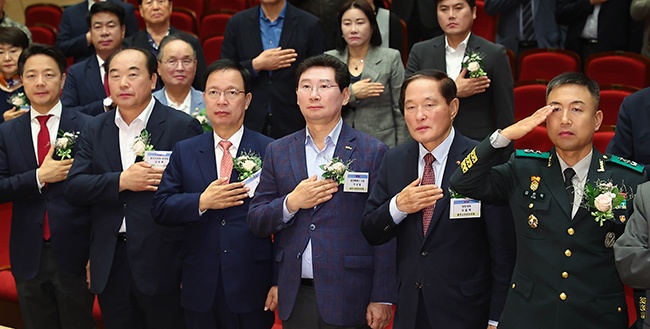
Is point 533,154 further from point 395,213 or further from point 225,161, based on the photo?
point 225,161

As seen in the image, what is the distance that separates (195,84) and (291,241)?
198cm

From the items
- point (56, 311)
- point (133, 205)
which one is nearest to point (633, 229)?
point (133, 205)

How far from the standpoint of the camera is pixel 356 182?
10.8ft

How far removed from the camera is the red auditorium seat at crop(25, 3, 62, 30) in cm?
923

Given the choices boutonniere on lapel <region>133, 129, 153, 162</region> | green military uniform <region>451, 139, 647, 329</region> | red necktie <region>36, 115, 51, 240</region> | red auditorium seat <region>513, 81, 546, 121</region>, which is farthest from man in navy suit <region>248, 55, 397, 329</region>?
red auditorium seat <region>513, 81, 546, 121</region>

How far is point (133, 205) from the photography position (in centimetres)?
383

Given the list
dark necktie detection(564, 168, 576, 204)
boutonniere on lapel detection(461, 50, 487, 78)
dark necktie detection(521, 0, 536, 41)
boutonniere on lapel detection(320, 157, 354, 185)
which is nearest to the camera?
dark necktie detection(564, 168, 576, 204)

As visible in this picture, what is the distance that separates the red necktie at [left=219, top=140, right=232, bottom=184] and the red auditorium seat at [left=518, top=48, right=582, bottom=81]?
3243mm

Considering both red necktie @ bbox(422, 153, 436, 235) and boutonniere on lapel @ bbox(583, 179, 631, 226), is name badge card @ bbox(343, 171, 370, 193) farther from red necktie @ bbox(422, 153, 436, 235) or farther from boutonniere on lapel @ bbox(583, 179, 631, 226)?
boutonniere on lapel @ bbox(583, 179, 631, 226)

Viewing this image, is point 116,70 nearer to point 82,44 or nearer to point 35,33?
point 82,44

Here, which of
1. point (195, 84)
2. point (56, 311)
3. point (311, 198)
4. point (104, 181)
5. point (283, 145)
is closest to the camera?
point (311, 198)

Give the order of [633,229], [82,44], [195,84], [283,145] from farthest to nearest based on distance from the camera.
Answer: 1. [82,44]
2. [195,84]
3. [283,145]
4. [633,229]

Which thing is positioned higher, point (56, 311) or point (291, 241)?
point (291, 241)

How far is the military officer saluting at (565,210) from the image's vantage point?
2729 mm
